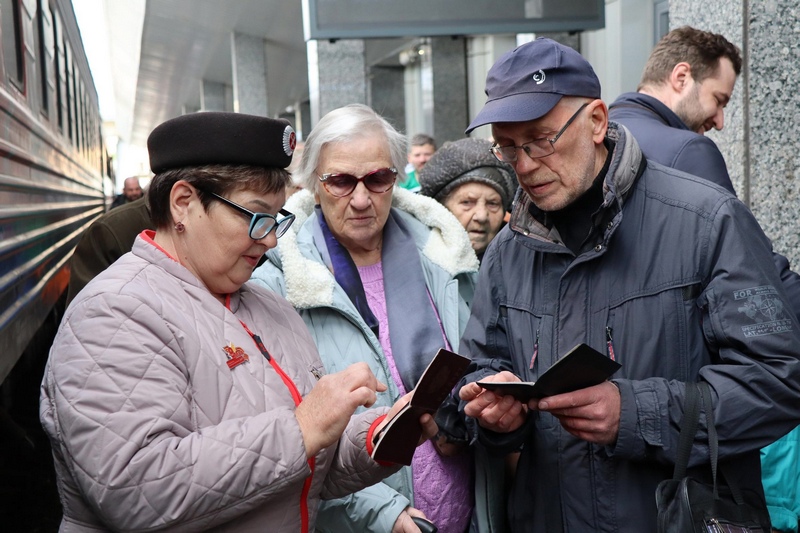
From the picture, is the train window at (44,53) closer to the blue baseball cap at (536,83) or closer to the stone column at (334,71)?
the stone column at (334,71)

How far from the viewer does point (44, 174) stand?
565cm

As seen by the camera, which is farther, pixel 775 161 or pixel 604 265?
pixel 775 161

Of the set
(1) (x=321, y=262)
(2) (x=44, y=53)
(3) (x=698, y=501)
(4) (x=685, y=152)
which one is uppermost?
(2) (x=44, y=53)

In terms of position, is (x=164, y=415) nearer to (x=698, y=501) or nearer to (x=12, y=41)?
(x=698, y=501)

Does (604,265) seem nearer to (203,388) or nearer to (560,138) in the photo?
(560,138)

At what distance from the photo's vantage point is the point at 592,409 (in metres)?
2.00

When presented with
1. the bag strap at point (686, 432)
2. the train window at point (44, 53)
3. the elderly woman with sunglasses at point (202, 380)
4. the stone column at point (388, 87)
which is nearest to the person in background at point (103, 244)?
the elderly woman with sunglasses at point (202, 380)

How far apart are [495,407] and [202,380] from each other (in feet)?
2.49

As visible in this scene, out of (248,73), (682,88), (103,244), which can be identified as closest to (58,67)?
(103,244)

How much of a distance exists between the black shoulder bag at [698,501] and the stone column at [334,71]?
557 centimetres

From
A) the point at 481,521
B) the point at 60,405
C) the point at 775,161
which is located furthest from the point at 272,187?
the point at 775,161

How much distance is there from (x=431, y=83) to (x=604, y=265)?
1240 centimetres

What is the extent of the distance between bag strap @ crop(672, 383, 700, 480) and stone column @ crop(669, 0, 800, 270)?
7.94 feet

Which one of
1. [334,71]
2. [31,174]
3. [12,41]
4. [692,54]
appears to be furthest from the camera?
[334,71]
